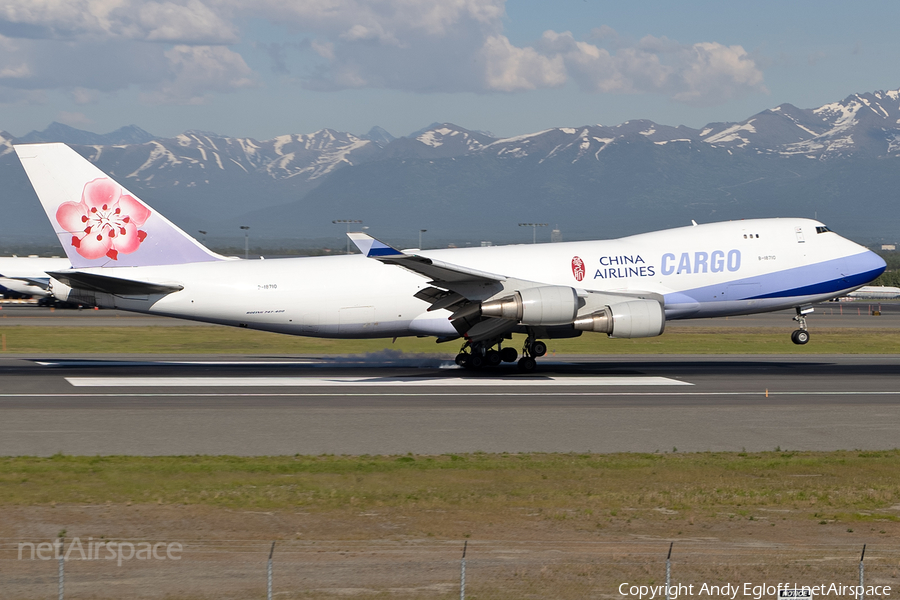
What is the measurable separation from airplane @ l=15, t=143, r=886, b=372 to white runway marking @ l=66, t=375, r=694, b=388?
1999mm

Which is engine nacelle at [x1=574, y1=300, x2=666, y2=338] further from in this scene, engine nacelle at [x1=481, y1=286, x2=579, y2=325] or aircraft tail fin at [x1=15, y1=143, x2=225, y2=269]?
aircraft tail fin at [x1=15, y1=143, x2=225, y2=269]

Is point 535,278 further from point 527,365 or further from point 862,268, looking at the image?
point 862,268

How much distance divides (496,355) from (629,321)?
6676mm

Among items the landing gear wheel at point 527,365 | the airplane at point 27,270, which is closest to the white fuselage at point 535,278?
the landing gear wheel at point 527,365

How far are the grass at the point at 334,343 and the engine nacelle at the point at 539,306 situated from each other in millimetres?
11168

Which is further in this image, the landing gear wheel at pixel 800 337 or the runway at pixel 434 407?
the landing gear wheel at pixel 800 337

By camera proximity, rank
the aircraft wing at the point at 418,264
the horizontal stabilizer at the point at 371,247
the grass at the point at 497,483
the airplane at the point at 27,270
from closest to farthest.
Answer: the grass at the point at 497,483, the horizontal stabilizer at the point at 371,247, the aircraft wing at the point at 418,264, the airplane at the point at 27,270

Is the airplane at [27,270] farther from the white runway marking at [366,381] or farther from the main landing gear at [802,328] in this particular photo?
the main landing gear at [802,328]

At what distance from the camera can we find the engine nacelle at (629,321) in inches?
1292

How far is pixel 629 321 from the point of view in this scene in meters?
32.8

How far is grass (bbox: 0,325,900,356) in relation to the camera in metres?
47.2

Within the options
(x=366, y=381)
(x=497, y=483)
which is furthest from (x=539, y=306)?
(x=497, y=483)

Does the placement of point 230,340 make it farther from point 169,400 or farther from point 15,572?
point 15,572

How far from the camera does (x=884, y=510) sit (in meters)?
16.3
